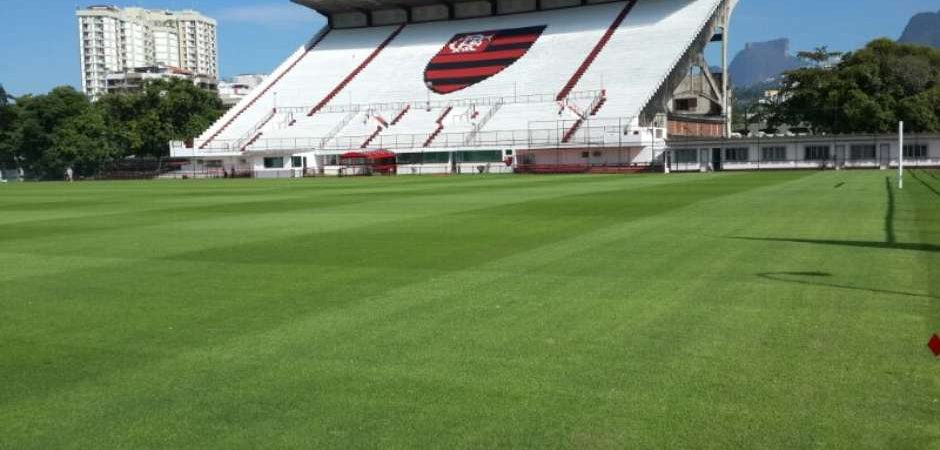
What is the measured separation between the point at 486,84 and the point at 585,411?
77657 millimetres

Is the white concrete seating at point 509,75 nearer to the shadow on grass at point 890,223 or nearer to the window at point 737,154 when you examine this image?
the window at point 737,154

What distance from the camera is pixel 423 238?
1573 centimetres

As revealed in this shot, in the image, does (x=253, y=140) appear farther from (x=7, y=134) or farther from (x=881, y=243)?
(x=881, y=243)

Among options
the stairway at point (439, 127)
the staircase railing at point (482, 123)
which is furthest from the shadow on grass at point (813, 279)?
the stairway at point (439, 127)

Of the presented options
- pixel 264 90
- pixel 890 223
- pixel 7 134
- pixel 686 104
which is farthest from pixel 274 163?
pixel 890 223

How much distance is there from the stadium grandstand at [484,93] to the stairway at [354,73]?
0.23m

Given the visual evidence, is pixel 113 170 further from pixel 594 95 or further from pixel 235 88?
pixel 235 88

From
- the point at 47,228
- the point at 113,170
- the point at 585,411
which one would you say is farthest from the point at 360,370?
the point at 113,170

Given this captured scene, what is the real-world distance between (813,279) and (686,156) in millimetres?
56295

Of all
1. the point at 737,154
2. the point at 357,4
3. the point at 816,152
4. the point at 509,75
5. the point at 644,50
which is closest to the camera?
the point at 816,152

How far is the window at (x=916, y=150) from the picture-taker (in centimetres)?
5738

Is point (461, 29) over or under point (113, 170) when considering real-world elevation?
over

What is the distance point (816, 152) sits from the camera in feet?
199

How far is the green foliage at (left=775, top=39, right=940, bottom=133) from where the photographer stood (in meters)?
71.9
